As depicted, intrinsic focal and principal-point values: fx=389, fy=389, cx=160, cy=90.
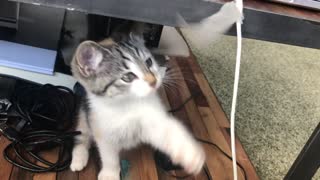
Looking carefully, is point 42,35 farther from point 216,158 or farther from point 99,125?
point 216,158

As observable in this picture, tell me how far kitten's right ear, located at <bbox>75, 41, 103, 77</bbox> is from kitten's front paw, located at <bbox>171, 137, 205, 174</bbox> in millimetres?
250

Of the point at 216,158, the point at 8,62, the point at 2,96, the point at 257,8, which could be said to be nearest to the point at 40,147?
the point at 2,96

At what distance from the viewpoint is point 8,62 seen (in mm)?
1238

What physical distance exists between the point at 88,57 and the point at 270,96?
3.41 ft

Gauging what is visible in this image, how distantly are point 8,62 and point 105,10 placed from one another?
77 cm

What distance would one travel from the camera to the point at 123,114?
0.93 metres

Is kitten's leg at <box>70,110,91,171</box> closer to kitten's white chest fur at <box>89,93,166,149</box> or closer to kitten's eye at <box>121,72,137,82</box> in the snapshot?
kitten's white chest fur at <box>89,93,166,149</box>

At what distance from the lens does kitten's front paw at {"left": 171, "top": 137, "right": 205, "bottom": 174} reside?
83cm

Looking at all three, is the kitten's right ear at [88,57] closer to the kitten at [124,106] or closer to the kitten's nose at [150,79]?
the kitten at [124,106]

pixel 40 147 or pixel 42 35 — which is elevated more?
pixel 42 35

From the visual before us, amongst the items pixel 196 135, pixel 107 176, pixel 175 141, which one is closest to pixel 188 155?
pixel 175 141

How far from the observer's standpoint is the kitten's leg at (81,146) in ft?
3.41

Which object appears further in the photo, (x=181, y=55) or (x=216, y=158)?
(x=181, y=55)

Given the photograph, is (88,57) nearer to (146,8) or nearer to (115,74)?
(115,74)
